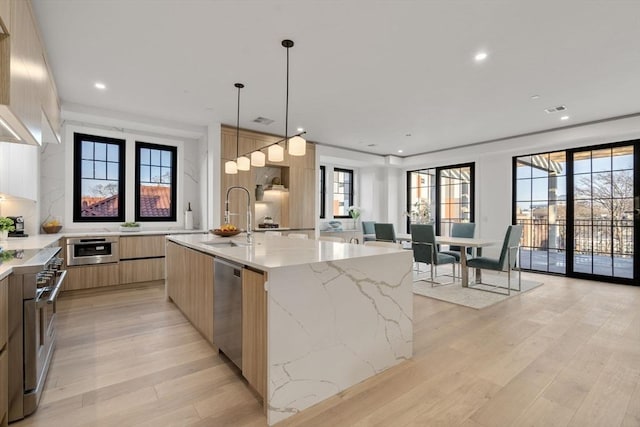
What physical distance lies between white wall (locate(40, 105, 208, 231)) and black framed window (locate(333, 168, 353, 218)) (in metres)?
3.76

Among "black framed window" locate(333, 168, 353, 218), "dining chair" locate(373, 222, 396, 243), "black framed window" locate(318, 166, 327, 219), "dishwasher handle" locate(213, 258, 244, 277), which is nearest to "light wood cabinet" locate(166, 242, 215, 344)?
"dishwasher handle" locate(213, 258, 244, 277)

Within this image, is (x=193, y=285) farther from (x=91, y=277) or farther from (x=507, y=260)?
(x=507, y=260)

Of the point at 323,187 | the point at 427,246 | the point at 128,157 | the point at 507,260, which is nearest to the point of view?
the point at 507,260

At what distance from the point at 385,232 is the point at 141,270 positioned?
155 inches

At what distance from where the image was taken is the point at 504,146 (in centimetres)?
604

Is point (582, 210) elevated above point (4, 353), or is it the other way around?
point (582, 210)

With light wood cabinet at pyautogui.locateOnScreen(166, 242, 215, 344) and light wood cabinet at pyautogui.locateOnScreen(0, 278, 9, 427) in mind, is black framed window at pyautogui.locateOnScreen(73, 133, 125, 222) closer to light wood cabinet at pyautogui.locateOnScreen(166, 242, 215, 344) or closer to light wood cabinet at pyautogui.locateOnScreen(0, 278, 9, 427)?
light wood cabinet at pyautogui.locateOnScreen(166, 242, 215, 344)

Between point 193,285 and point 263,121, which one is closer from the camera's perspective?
point 193,285

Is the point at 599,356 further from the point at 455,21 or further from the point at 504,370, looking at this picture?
the point at 455,21

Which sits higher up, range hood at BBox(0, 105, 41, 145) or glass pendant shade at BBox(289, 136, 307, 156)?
Answer: glass pendant shade at BBox(289, 136, 307, 156)

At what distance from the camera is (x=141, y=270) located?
4727 mm

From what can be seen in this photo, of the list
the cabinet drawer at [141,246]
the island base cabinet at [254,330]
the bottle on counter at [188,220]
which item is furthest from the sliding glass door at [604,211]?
the cabinet drawer at [141,246]

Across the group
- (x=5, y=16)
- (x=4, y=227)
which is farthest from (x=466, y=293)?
(x=4, y=227)

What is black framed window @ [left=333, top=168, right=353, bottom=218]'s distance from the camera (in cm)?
842
